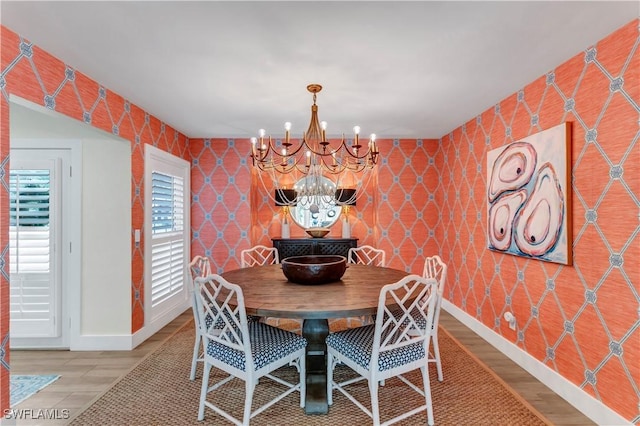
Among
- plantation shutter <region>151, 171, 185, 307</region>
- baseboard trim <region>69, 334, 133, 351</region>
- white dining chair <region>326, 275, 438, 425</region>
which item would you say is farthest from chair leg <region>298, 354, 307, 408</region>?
plantation shutter <region>151, 171, 185, 307</region>

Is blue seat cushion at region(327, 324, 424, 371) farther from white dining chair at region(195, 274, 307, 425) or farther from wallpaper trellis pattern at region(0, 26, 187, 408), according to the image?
wallpaper trellis pattern at region(0, 26, 187, 408)

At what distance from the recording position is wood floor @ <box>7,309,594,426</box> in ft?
6.52

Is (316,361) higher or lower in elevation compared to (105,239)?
lower

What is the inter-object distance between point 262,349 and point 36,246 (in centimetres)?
251

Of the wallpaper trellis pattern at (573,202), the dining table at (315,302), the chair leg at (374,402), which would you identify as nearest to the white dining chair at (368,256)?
the dining table at (315,302)

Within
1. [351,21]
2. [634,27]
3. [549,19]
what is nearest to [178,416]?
[351,21]

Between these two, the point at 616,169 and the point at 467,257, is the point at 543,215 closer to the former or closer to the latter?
the point at 616,169

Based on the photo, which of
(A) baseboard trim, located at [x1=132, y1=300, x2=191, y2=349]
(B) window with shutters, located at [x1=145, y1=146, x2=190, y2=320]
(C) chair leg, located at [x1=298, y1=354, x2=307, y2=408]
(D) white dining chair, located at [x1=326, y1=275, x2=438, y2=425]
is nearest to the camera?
(D) white dining chair, located at [x1=326, y1=275, x2=438, y2=425]

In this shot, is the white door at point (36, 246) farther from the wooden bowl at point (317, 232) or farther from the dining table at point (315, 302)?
the wooden bowl at point (317, 232)

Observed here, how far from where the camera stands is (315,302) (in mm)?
1831

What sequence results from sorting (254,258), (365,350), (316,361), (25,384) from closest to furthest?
1. (365,350)
2. (316,361)
3. (25,384)
4. (254,258)

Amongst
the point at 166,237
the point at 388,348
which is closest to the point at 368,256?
the point at 388,348

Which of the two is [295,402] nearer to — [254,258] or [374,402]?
[374,402]

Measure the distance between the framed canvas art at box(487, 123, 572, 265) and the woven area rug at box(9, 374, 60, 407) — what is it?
149 inches
